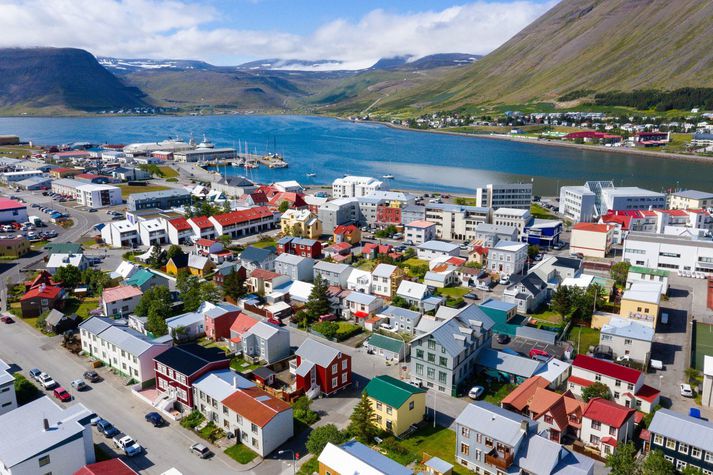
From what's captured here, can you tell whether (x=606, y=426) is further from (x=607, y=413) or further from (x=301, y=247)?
(x=301, y=247)

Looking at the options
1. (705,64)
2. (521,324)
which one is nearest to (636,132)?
(705,64)

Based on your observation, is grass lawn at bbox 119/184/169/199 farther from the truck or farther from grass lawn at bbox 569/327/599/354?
grass lawn at bbox 569/327/599/354

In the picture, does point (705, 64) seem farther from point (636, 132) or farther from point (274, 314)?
point (274, 314)

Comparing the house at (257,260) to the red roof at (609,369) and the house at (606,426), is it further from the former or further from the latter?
the house at (606,426)

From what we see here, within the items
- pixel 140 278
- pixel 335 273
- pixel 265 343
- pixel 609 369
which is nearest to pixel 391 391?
pixel 265 343

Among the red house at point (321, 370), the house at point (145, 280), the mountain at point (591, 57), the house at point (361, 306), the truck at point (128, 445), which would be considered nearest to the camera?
the truck at point (128, 445)

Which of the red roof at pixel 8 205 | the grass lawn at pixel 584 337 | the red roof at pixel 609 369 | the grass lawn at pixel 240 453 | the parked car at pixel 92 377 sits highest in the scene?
the red roof at pixel 8 205

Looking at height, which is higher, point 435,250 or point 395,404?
point 435,250

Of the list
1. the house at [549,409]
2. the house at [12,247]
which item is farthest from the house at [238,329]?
the house at [12,247]
